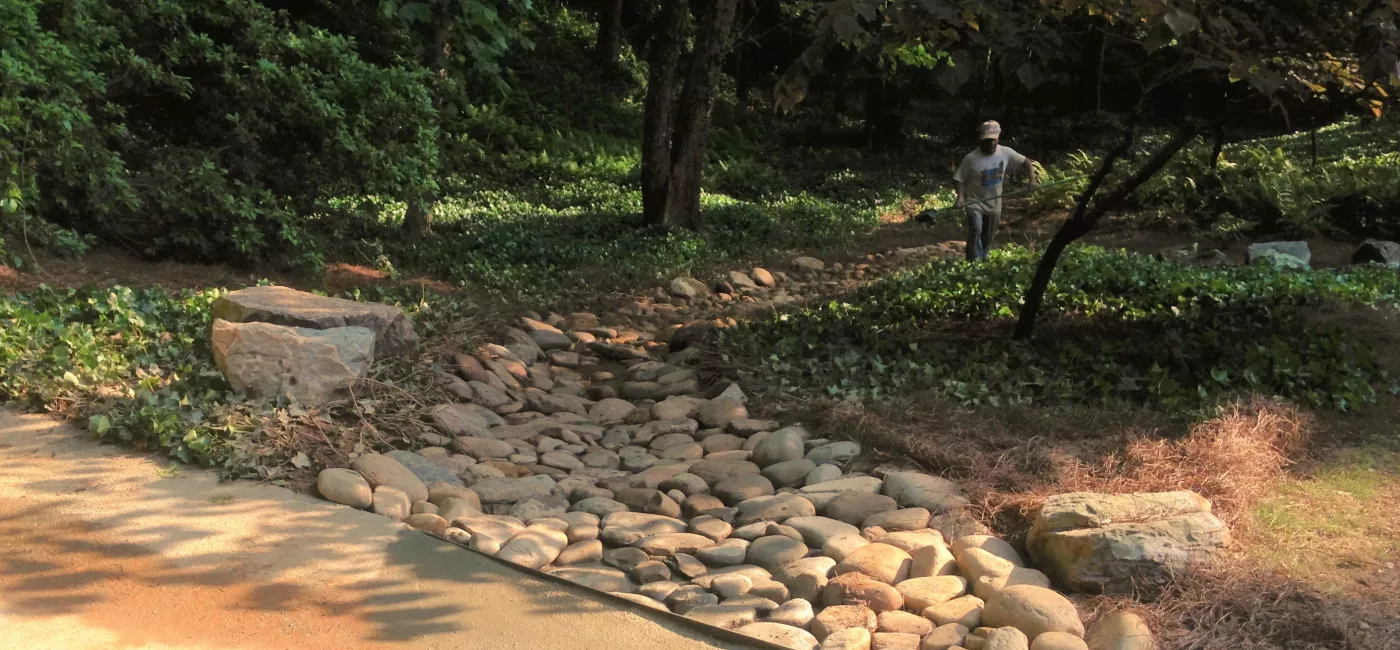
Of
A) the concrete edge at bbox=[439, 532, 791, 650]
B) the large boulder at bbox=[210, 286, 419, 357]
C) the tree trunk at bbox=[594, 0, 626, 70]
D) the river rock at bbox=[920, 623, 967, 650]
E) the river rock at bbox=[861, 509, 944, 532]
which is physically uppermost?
the tree trunk at bbox=[594, 0, 626, 70]

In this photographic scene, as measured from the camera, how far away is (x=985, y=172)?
9.49 metres

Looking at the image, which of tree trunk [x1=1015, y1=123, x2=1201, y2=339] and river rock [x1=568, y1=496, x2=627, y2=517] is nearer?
river rock [x1=568, y1=496, x2=627, y2=517]

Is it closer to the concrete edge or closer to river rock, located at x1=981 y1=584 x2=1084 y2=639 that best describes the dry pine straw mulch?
river rock, located at x1=981 y1=584 x2=1084 y2=639

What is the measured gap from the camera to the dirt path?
3.40 meters

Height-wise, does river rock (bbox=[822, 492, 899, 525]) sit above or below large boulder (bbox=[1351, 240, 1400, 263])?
below

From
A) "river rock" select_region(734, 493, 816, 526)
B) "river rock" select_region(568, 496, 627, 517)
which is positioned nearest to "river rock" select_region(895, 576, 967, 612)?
"river rock" select_region(734, 493, 816, 526)

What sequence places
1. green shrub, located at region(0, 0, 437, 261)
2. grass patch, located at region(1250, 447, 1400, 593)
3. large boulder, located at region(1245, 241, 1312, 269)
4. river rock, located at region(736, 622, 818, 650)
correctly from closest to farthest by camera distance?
river rock, located at region(736, 622, 818, 650) < grass patch, located at region(1250, 447, 1400, 593) < green shrub, located at region(0, 0, 437, 261) < large boulder, located at region(1245, 241, 1312, 269)

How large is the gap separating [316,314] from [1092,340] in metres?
4.62

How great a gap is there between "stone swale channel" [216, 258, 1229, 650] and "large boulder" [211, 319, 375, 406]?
1 cm

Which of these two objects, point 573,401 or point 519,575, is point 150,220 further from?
point 519,575

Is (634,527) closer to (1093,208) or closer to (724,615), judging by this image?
(724,615)

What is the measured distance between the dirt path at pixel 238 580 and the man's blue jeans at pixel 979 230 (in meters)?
6.77

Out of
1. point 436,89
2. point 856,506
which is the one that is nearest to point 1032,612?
point 856,506

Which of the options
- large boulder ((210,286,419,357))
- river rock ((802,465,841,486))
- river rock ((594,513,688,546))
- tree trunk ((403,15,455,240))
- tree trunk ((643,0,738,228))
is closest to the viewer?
river rock ((594,513,688,546))
